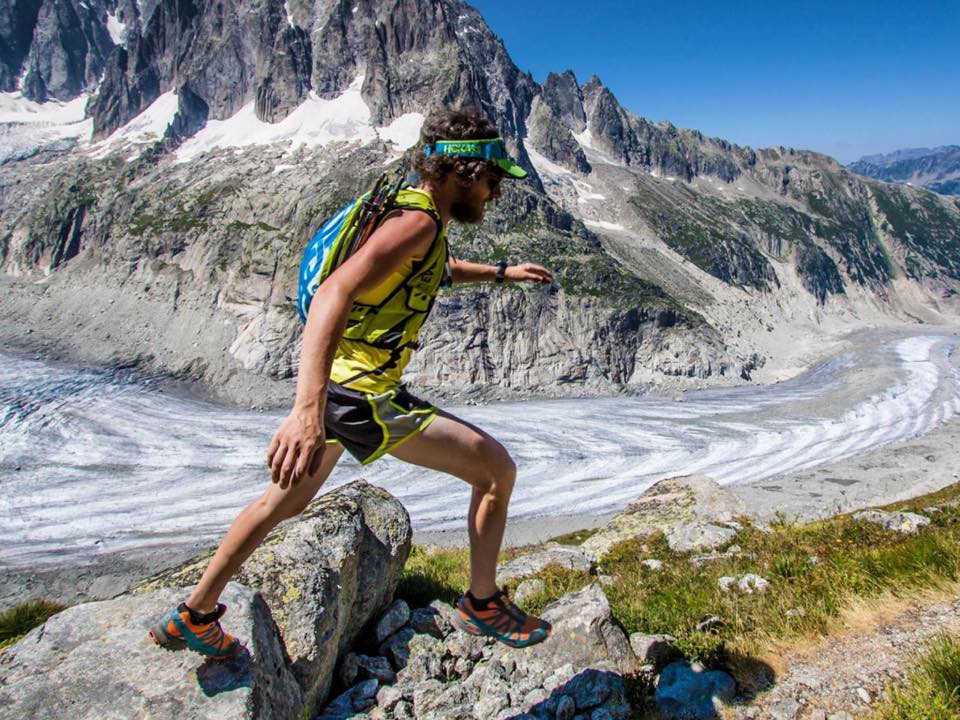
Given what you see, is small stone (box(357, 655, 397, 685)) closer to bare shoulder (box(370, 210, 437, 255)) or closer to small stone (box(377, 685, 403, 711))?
small stone (box(377, 685, 403, 711))

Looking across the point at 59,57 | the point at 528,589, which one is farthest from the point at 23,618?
the point at 59,57

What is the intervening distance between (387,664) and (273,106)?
141 meters

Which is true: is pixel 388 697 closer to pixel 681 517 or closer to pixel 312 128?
pixel 681 517

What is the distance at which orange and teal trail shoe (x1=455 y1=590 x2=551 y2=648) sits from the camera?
175 inches

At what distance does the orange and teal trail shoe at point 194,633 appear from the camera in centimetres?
405

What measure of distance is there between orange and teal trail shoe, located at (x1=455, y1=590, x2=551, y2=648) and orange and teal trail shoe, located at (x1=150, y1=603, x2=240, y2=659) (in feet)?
5.49

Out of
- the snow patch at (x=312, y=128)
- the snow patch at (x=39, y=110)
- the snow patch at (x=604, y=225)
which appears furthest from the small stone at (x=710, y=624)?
the snow patch at (x=39, y=110)

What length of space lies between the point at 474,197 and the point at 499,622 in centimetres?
304

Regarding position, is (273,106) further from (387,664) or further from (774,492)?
(387,664)

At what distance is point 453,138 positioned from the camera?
3.92 m

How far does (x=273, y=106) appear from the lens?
421ft

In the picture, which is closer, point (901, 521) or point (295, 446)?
point (295, 446)

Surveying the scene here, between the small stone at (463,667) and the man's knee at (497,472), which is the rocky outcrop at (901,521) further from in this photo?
the man's knee at (497,472)

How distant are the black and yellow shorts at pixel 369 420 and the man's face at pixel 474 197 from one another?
1248 mm
